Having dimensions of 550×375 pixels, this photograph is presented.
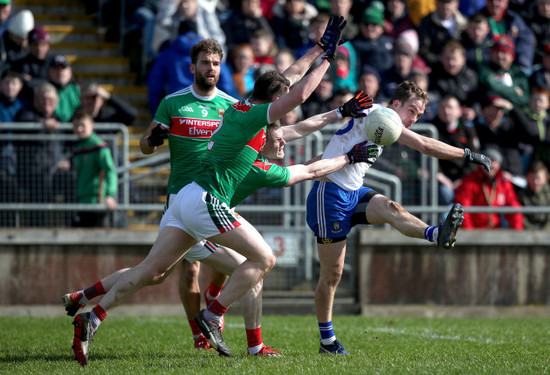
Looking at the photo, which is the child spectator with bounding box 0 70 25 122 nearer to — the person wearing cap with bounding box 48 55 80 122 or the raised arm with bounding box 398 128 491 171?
the person wearing cap with bounding box 48 55 80 122

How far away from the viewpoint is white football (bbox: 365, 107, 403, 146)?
305 inches

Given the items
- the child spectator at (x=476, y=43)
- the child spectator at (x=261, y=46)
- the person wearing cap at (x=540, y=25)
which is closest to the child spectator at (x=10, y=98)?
the child spectator at (x=261, y=46)

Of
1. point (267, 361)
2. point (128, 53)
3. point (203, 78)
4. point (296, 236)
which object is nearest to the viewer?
point (267, 361)

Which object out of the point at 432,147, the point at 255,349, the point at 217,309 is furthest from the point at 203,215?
the point at 432,147

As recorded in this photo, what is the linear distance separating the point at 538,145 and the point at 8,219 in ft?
26.0

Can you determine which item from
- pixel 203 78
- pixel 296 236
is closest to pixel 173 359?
pixel 203 78

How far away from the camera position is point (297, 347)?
8.59 m

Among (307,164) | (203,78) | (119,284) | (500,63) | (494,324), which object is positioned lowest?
(494,324)

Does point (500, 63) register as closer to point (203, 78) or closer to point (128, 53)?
point (128, 53)

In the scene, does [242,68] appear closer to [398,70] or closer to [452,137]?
[398,70]

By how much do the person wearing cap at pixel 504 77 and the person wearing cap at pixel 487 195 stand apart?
2195mm

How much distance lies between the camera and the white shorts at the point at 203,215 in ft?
23.5

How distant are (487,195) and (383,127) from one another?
555 cm

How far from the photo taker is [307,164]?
7684mm
